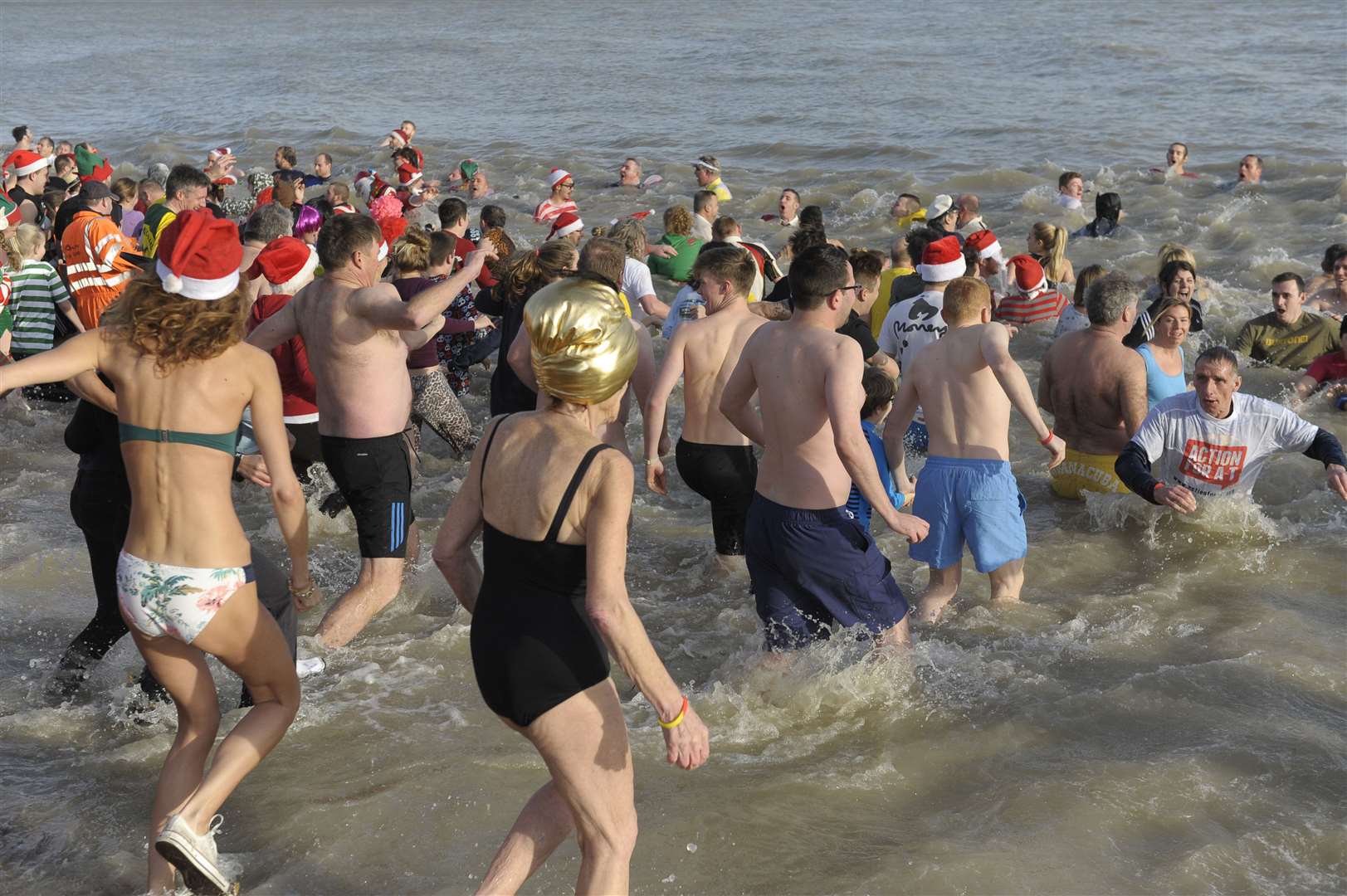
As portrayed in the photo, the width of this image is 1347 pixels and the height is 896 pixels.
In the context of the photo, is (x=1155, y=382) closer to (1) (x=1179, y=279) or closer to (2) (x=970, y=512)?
(1) (x=1179, y=279)

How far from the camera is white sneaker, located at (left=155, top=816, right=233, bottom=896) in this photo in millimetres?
3523

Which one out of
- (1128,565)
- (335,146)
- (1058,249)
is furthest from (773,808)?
(335,146)

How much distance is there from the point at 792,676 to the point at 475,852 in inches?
58.6

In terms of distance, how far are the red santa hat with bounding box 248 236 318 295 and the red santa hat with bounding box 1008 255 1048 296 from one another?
17.4ft

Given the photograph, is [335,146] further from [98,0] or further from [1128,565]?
[98,0]

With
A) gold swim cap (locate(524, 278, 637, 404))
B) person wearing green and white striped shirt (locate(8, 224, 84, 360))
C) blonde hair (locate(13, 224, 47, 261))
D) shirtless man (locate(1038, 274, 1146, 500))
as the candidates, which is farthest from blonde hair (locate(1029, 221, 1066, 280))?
gold swim cap (locate(524, 278, 637, 404))

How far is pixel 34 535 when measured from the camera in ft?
23.4

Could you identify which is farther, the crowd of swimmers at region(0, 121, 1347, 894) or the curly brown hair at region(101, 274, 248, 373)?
the curly brown hair at region(101, 274, 248, 373)

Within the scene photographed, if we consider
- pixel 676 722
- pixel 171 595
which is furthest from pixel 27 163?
pixel 676 722

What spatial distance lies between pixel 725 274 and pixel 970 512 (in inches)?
59.4

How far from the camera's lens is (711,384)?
5977mm

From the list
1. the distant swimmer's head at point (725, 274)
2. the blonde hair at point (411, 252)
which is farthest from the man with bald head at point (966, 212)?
the distant swimmer's head at point (725, 274)

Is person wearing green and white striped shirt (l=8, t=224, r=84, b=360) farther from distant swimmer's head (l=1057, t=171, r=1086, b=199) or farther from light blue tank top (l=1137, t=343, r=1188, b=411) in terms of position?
distant swimmer's head (l=1057, t=171, r=1086, b=199)

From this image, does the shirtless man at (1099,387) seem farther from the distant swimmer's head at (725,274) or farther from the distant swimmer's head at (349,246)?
the distant swimmer's head at (349,246)
